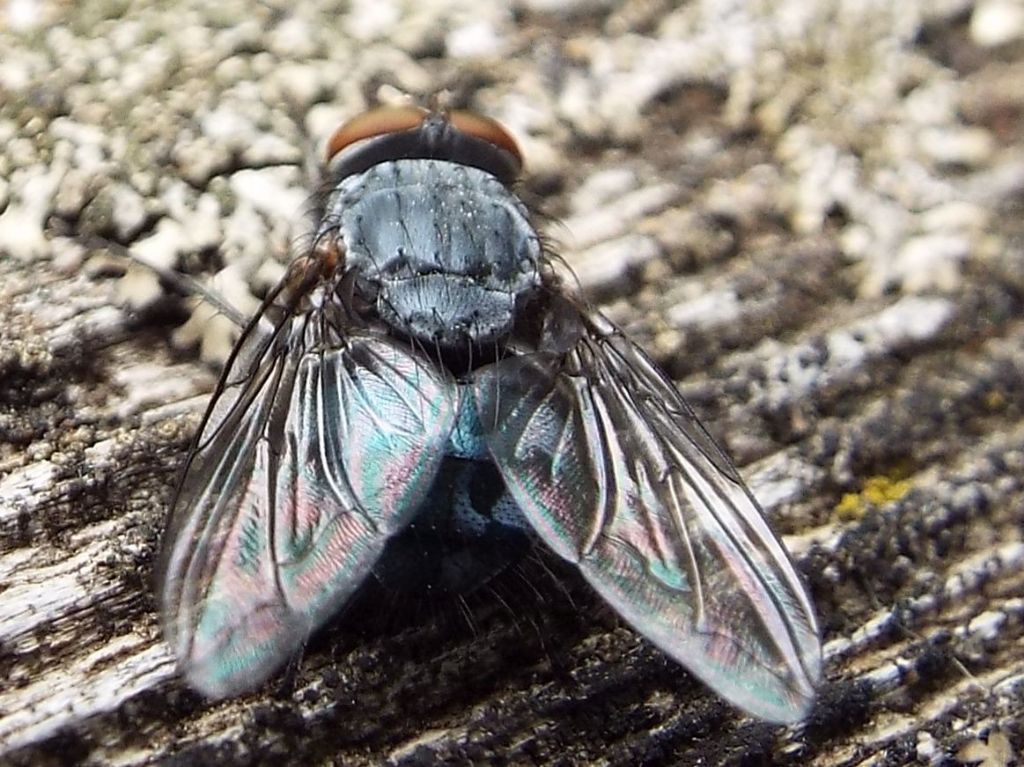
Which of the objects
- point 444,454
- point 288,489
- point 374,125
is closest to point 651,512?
point 444,454

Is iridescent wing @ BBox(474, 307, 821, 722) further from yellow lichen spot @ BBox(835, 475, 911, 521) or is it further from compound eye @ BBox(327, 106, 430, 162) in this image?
compound eye @ BBox(327, 106, 430, 162)

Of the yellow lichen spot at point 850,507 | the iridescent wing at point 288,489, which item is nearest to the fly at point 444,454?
the iridescent wing at point 288,489

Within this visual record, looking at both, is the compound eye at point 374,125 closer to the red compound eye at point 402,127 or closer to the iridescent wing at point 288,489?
the red compound eye at point 402,127

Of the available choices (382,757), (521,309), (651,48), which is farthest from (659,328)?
(382,757)

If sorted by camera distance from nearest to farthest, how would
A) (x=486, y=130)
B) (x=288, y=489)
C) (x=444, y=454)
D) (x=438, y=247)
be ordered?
Result: (x=288, y=489) → (x=444, y=454) → (x=438, y=247) → (x=486, y=130)

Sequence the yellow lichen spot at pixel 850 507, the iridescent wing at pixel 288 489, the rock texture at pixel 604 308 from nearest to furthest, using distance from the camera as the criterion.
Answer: the iridescent wing at pixel 288 489 → the rock texture at pixel 604 308 → the yellow lichen spot at pixel 850 507

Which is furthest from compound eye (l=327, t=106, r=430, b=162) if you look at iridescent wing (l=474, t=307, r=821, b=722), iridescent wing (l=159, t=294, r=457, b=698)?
iridescent wing (l=474, t=307, r=821, b=722)

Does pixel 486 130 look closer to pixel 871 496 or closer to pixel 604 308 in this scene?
pixel 604 308

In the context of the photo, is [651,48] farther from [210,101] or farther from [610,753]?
[610,753]
